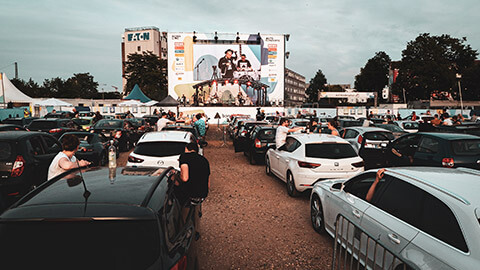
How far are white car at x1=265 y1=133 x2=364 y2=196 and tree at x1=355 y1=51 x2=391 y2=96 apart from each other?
85282mm

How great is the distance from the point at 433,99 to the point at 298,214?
2789 inches

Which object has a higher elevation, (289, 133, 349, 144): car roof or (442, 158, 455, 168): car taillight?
(289, 133, 349, 144): car roof

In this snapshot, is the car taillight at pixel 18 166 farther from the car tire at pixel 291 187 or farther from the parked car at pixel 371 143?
the parked car at pixel 371 143

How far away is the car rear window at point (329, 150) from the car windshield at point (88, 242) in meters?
5.59

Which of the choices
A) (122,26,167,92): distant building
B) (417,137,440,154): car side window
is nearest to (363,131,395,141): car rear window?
(417,137,440,154): car side window

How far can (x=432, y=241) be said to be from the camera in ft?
9.87

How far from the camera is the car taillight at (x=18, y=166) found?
6.16 meters

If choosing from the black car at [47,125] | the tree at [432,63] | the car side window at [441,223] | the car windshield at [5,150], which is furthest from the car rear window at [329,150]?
the tree at [432,63]

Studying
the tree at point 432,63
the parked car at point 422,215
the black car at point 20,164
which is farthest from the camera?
the tree at point 432,63

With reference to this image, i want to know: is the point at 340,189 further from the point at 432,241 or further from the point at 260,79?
the point at 260,79

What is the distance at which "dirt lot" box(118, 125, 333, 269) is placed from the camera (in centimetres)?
476

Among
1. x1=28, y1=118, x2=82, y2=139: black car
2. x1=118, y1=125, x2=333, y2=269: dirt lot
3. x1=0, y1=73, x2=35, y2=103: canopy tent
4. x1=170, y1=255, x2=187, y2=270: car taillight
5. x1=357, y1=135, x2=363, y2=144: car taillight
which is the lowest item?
x1=118, y1=125, x2=333, y2=269: dirt lot

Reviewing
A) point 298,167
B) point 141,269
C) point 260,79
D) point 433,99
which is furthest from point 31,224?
point 433,99

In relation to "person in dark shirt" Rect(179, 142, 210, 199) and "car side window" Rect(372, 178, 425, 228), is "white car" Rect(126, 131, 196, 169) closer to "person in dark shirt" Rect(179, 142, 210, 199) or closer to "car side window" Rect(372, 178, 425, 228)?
"person in dark shirt" Rect(179, 142, 210, 199)
